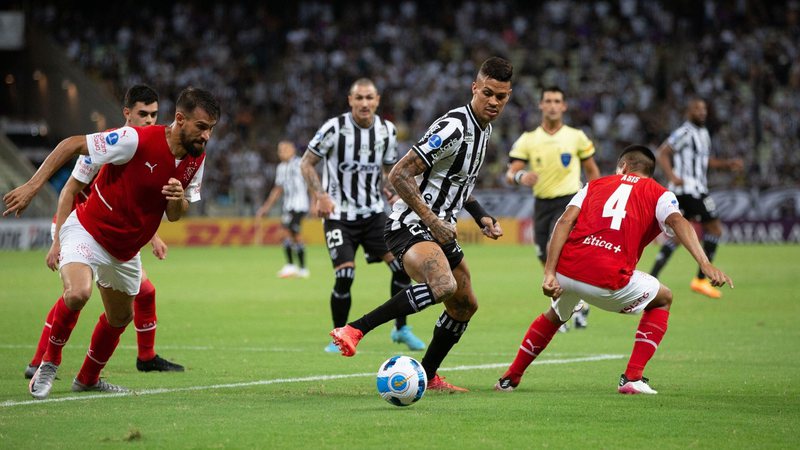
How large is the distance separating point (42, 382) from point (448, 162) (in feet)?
11.0

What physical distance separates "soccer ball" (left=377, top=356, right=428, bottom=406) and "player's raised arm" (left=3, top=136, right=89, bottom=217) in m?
2.54

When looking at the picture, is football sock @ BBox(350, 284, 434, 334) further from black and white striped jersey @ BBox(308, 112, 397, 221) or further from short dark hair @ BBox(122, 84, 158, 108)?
black and white striped jersey @ BBox(308, 112, 397, 221)

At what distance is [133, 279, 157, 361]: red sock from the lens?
9938 millimetres

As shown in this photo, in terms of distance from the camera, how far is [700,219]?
18047 mm

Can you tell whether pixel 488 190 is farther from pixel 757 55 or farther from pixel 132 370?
pixel 132 370

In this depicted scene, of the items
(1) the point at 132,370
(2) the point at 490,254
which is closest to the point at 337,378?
(1) the point at 132,370

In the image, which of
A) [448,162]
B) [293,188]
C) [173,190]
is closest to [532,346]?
[448,162]

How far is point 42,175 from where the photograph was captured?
7.57 m

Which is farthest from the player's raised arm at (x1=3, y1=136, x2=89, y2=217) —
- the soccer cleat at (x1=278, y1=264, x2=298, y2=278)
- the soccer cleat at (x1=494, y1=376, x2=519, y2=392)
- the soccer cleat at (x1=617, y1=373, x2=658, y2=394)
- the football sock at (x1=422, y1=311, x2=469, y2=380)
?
the soccer cleat at (x1=278, y1=264, x2=298, y2=278)

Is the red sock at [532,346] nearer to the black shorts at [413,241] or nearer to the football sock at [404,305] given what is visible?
the black shorts at [413,241]

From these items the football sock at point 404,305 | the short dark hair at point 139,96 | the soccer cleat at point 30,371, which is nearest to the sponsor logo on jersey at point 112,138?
the short dark hair at point 139,96

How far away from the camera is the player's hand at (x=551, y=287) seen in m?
8.12

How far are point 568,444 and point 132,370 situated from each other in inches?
198

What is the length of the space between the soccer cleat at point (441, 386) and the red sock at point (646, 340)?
1.26 meters
